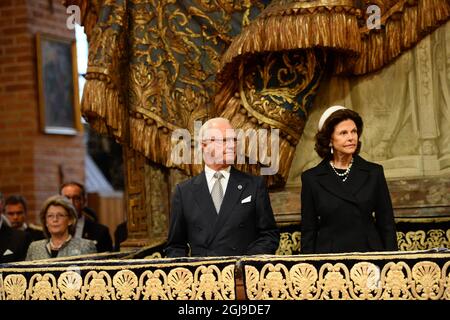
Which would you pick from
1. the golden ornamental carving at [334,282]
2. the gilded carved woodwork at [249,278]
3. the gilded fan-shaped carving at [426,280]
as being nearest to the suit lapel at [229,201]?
the gilded carved woodwork at [249,278]

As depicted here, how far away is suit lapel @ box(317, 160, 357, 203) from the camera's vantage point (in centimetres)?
483

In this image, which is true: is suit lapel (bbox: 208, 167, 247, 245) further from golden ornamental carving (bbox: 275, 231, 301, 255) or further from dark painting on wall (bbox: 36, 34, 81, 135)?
dark painting on wall (bbox: 36, 34, 81, 135)

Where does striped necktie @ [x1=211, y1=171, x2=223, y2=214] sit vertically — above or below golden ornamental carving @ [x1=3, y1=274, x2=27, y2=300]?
above

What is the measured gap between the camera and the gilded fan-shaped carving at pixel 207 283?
163 inches

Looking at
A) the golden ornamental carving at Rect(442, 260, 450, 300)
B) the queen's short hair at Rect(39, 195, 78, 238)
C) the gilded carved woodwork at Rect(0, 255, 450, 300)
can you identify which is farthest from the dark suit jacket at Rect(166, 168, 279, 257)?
the queen's short hair at Rect(39, 195, 78, 238)

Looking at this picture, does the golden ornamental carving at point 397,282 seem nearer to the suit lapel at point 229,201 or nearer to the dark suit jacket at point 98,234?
the suit lapel at point 229,201

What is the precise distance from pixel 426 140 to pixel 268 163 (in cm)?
89

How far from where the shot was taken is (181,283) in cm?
422

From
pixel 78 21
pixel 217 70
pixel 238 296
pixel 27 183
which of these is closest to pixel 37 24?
pixel 27 183

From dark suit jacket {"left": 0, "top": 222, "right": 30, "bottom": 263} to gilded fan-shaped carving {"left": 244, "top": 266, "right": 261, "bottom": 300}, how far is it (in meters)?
2.86

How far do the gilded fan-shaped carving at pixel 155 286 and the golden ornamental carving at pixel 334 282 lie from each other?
672mm

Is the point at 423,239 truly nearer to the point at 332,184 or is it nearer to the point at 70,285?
the point at 332,184

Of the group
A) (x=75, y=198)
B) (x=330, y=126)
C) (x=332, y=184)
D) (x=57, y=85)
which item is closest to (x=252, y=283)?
(x=332, y=184)

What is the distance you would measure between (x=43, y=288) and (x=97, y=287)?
27 centimetres
